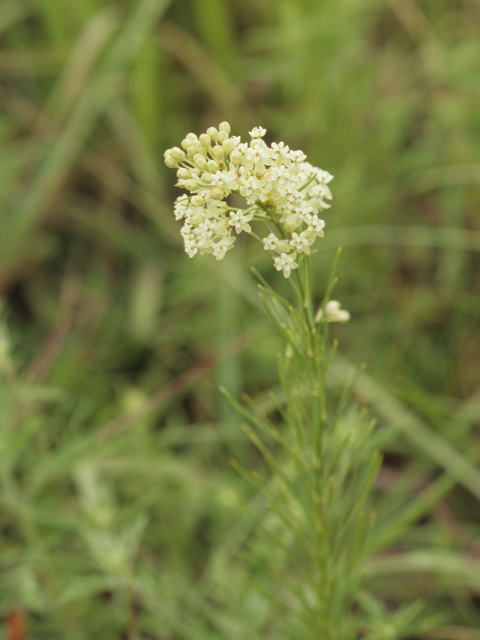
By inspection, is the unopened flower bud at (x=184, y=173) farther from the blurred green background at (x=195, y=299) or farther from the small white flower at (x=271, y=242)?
the blurred green background at (x=195, y=299)

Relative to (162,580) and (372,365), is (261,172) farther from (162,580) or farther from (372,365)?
(372,365)

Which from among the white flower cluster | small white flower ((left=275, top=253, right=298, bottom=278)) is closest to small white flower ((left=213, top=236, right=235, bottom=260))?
the white flower cluster

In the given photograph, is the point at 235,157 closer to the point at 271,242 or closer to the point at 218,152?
the point at 218,152

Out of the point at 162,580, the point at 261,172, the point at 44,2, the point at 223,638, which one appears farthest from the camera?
the point at 44,2

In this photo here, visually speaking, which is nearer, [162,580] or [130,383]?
[162,580]

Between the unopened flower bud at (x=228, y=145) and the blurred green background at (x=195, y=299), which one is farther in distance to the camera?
the blurred green background at (x=195, y=299)

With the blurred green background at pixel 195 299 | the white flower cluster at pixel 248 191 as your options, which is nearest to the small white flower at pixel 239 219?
the white flower cluster at pixel 248 191

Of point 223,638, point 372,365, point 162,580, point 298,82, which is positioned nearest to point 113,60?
point 298,82
